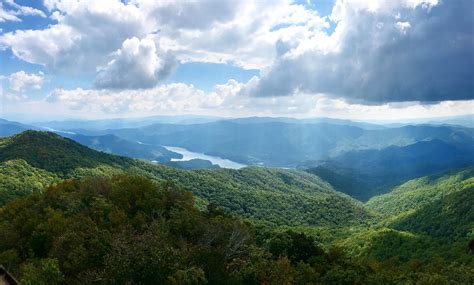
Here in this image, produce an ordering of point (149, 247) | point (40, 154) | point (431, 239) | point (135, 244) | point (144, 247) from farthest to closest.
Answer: point (40, 154) → point (431, 239) → point (135, 244) → point (149, 247) → point (144, 247)

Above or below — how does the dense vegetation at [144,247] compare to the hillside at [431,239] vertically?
above

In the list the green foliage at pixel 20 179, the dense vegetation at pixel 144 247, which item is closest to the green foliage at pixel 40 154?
the green foliage at pixel 20 179

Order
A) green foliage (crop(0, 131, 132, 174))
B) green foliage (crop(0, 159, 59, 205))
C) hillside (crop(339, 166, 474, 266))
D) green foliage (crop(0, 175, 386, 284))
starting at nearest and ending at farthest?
1. green foliage (crop(0, 175, 386, 284))
2. hillside (crop(339, 166, 474, 266))
3. green foliage (crop(0, 159, 59, 205))
4. green foliage (crop(0, 131, 132, 174))

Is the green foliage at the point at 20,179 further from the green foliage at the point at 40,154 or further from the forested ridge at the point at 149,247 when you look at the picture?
the forested ridge at the point at 149,247

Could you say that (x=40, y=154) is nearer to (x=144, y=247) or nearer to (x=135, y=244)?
(x=135, y=244)

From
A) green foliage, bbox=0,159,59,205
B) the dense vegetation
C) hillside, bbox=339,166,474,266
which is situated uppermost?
the dense vegetation

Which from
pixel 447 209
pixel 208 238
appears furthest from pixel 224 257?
pixel 447 209

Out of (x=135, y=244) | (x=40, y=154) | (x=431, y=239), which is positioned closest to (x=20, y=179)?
(x=40, y=154)

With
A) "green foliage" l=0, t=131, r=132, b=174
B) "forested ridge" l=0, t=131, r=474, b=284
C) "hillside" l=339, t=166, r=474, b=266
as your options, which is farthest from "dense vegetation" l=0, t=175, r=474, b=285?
"green foliage" l=0, t=131, r=132, b=174

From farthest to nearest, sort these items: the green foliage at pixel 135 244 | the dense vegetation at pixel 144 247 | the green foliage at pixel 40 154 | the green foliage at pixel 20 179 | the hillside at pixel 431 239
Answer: the green foliage at pixel 40 154 → the green foliage at pixel 20 179 → the hillside at pixel 431 239 → the dense vegetation at pixel 144 247 → the green foliage at pixel 135 244

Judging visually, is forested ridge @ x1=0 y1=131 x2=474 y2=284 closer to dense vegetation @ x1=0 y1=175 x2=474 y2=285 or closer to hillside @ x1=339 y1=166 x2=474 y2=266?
dense vegetation @ x1=0 y1=175 x2=474 y2=285

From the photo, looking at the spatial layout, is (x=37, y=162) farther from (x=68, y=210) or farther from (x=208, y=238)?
(x=208, y=238)
